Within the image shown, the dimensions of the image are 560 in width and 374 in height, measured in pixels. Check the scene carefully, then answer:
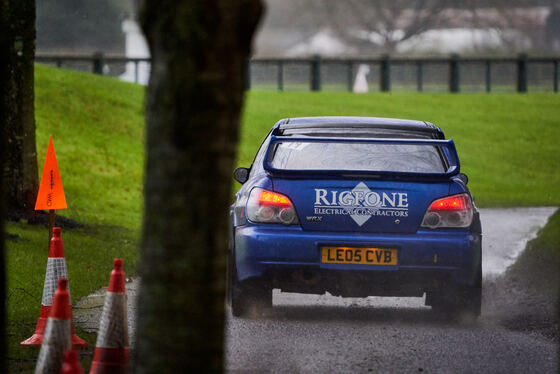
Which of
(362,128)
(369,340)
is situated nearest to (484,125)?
(362,128)

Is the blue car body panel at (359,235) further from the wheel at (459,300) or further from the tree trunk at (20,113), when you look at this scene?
the tree trunk at (20,113)

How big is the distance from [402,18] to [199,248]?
70708mm

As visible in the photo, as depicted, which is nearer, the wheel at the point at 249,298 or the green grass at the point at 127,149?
the wheel at the point at 249,298

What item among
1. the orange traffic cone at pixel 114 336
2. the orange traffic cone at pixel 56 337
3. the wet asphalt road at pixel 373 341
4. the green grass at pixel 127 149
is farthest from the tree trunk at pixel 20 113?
the orange traffic cone at pixel 56 337

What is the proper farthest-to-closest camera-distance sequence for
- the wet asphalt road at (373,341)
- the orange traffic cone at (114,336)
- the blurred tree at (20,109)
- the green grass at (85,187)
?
1. the blurred tree at (20,109)
2. the green grass at (85,187)
3. the wet asphalt road at (373,341)
4. the orange traffic cone at (114,336)

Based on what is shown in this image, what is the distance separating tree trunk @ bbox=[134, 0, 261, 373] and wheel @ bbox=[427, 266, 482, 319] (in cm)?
461

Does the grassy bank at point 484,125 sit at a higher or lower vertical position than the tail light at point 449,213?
higher

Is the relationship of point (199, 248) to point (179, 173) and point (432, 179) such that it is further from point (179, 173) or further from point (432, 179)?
point (432, 179)

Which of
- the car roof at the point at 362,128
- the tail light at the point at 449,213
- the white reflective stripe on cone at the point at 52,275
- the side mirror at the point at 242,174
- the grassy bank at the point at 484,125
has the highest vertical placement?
the grassy bank at the point at 484,125

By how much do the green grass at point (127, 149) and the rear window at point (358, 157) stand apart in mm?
2103

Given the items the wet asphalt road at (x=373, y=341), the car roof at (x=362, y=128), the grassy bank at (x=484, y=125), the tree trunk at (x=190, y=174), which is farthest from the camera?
the grassy bank at (x=484, y=125)

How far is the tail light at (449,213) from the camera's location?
28.9 ft

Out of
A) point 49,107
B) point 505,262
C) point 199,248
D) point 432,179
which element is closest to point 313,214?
point 432,179

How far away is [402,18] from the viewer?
243ft
